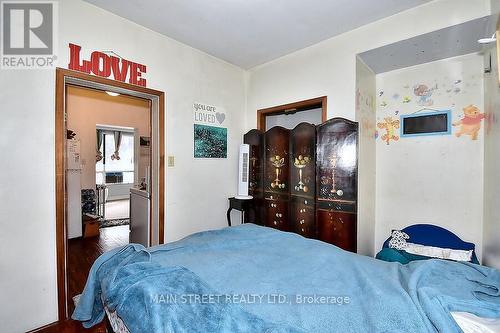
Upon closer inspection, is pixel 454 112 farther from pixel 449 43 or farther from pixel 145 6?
pixel 145 6

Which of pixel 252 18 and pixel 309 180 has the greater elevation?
pixel 252 18

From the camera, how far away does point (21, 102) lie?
1.78m

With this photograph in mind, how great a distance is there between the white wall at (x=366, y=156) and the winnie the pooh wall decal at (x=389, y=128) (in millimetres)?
126

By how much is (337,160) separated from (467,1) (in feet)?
5.37

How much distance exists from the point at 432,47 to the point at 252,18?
1779 mm

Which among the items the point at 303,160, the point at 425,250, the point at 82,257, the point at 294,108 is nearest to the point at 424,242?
the point at 425,250

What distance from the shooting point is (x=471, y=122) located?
2.32 m

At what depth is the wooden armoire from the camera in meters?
2.49

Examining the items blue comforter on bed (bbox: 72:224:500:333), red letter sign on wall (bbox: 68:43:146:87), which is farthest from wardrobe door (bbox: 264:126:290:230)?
red letter sign on wall (bbox: 68:43:146:87)

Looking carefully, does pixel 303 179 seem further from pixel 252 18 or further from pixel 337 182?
pixel 252 18

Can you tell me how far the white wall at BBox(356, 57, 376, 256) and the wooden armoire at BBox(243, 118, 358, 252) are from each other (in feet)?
0.49

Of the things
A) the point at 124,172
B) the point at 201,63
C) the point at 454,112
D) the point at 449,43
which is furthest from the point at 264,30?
the point at 124,172

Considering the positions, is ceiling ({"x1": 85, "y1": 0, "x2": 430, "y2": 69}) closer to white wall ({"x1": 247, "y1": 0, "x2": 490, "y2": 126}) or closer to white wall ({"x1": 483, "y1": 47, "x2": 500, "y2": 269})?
white wall ({"x1": 247, "y1": 0, "x2": 490, "y2": 126})

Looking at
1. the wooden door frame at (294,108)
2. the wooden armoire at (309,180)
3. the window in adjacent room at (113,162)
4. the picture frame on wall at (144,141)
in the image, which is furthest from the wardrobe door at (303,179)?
the window in adjacent room at (113,162)
